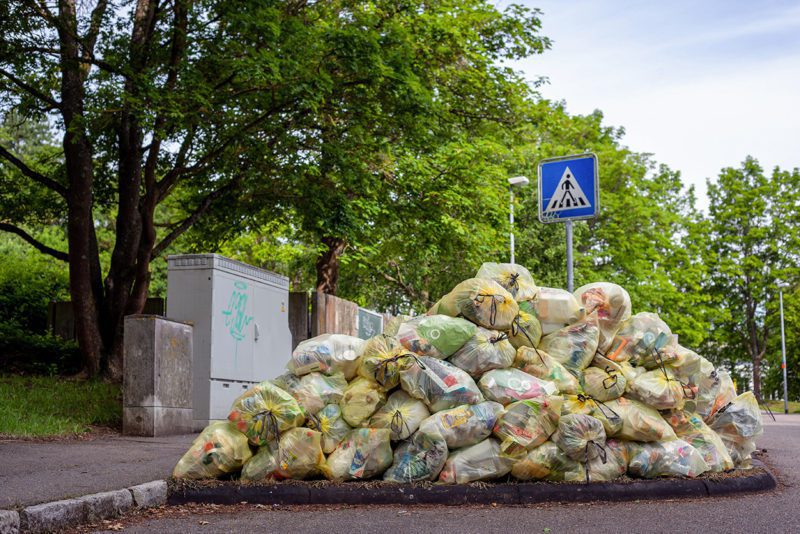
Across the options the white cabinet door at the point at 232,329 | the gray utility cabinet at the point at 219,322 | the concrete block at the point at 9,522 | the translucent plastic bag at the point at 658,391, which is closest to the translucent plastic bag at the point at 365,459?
the translucent plastic bag at the point at 658,391

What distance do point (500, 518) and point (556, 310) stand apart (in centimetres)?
204

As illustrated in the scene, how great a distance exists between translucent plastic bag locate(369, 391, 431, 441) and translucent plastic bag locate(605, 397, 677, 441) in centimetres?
146

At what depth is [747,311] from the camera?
1911 inches

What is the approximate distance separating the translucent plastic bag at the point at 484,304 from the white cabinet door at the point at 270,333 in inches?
225

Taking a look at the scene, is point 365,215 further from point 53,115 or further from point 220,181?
point 53,115

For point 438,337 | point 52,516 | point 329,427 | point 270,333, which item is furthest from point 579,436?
point 270,333

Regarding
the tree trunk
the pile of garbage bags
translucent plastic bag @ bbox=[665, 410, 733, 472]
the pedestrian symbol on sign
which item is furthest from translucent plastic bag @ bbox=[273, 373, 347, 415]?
the tree trunk

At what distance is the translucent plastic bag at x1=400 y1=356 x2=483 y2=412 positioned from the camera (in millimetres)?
Answer: 6070

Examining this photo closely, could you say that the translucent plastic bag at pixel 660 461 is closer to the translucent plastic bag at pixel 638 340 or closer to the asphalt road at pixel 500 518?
the asphalt road at pixel 500 518

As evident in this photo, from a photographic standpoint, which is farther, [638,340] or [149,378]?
[149,378]

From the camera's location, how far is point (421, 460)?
19.5ft

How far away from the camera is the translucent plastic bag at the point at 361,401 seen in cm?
616

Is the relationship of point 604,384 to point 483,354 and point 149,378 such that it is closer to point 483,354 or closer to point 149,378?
point 483,354

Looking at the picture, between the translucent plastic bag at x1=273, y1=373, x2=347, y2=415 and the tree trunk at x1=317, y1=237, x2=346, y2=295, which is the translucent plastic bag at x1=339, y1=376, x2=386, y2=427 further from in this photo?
the tree trunk at x1=317, y1=237, x2=346, y2=295
